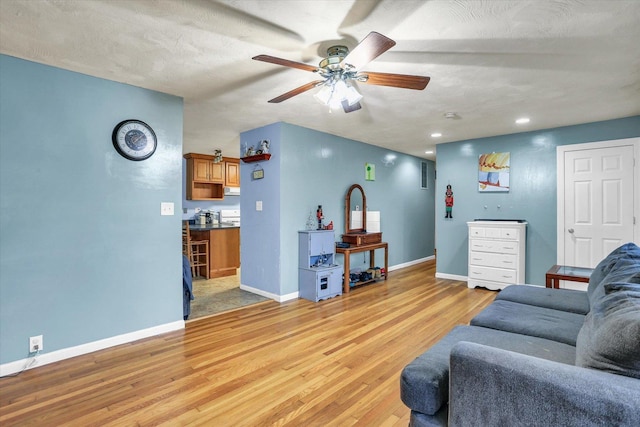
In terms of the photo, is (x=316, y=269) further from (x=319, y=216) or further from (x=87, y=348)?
(x=87, y=348)

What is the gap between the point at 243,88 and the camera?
9.94 feet

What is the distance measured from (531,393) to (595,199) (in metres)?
4.44

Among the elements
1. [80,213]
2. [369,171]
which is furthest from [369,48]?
[369,171]

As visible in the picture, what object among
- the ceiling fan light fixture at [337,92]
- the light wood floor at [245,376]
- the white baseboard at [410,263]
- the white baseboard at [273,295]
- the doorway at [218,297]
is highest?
the ceiling fan light fixture at [337,92]

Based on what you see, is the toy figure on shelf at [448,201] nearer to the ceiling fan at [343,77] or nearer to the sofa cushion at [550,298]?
the sofa cushion at [550,298]

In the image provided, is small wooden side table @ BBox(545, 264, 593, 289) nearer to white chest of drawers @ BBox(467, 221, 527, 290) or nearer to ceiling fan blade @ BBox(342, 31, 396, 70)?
white chest of drawers @ BBox(467, 221, 527, 290)

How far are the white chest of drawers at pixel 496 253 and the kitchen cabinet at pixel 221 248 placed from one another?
4127mm

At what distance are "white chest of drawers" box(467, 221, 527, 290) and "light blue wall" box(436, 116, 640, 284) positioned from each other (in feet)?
0.79

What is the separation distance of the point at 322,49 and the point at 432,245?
20.5 ft

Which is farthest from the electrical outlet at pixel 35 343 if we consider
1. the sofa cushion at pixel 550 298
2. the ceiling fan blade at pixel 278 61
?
the sofa cushion at pixel 550 298

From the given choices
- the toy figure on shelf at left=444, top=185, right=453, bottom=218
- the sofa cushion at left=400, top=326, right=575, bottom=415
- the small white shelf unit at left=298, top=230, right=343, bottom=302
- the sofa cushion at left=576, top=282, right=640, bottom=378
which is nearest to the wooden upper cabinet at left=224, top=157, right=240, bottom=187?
the small white shelf unit at left=298, top=230, right=343, bottom=302

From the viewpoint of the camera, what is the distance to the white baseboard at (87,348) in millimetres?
2391

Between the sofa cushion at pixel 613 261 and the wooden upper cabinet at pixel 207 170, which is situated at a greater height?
the wooden upper cabinet at pixel 207 170

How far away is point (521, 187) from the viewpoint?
487 cm
